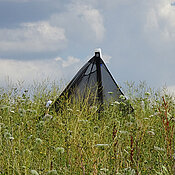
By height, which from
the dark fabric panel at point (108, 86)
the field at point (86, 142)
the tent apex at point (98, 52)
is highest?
the tent apex at point (98, 52)

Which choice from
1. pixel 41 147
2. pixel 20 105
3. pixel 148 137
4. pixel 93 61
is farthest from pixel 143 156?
pixel 93 61

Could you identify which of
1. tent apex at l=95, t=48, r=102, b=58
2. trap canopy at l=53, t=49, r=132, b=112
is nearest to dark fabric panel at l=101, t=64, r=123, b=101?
trap canopy at l=53, t=49, r=132, b=112

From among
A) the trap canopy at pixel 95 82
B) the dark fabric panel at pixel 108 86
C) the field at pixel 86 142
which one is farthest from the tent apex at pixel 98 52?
the field at pixel 86 142

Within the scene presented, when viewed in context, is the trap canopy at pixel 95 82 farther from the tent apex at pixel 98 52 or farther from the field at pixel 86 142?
the field at pixel 86 142

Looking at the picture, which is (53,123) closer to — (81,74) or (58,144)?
(58,144)

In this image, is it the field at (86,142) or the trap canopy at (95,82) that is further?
the trap canopy at (95,82)

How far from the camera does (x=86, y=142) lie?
2.40 meters

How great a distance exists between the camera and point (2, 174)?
2424 mm

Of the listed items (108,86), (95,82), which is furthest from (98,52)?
(108,86)

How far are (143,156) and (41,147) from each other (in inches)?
41.1

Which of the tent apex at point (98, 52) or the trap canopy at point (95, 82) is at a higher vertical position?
the tent apex at point (98, 52)

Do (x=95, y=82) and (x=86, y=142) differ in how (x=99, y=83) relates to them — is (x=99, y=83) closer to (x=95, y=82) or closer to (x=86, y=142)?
(x=95, y=82)

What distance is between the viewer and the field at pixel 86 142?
80.4 inches

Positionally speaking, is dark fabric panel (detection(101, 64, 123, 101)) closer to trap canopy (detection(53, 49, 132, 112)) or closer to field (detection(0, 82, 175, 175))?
trap canopy (detection(53, 49, 132, 112))
